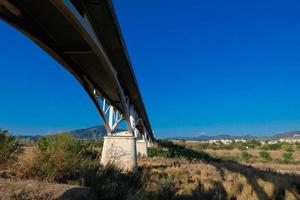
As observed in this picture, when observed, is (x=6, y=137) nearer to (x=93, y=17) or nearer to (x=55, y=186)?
(x=55, y=186)

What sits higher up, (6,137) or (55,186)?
(6,137)

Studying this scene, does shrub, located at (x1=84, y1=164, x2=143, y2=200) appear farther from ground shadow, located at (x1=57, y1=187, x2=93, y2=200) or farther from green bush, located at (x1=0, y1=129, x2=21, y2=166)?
green bush, located at (x1=0, y1=129, x2=21, y2=166)

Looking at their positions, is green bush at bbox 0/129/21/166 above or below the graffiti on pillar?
below

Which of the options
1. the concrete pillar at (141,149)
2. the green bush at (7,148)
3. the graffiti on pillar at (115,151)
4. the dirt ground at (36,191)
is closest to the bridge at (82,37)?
the graffiti on pillar at (115,151)

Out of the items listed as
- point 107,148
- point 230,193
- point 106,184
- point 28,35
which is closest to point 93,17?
point 28,35

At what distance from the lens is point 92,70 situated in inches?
714

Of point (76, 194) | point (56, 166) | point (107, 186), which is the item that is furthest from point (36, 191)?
point (56, 166)

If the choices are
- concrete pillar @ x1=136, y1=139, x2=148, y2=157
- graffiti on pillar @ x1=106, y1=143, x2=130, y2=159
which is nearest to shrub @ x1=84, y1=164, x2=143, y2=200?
graffiti on pillar @ x1=106, y1=143, x2=130, y2=159

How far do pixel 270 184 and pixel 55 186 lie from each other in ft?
40.4

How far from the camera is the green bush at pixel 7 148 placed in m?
9.50

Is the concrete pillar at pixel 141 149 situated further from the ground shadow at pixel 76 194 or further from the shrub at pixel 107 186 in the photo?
the ground shadow at pixel 76 194

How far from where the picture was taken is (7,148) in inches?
381

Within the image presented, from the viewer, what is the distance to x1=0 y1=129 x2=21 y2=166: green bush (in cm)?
950

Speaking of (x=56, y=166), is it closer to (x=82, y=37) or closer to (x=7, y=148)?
(x=7, y=148)
